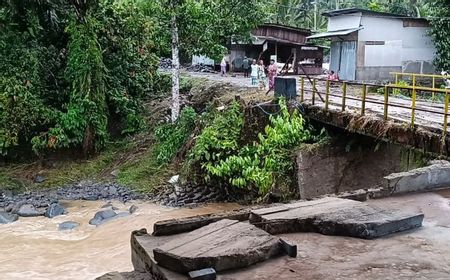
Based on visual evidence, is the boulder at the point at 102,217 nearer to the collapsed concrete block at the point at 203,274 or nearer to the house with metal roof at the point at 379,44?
the collapsed concrete block at the point at 203,274

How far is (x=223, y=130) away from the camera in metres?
15.1

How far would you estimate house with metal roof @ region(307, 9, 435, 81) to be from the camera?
23.1 metres

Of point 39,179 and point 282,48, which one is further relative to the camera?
point 282,48

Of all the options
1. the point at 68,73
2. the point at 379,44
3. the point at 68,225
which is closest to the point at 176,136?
the point at 68,73

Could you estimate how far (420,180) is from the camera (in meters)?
8.07

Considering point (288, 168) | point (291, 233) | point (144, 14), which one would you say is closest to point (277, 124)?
point (288, 168)

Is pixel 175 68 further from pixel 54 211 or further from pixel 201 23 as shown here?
pixel 54 211

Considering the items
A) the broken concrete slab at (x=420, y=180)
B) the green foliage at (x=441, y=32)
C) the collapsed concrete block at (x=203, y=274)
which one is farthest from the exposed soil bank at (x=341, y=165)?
the green foliage at (x=441, y=32)

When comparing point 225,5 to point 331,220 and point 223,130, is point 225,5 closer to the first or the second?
point 223,130

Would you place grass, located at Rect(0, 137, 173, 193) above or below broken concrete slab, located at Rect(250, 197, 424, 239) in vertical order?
below

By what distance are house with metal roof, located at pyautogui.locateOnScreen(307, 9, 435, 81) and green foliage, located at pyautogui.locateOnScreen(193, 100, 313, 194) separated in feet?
32.8

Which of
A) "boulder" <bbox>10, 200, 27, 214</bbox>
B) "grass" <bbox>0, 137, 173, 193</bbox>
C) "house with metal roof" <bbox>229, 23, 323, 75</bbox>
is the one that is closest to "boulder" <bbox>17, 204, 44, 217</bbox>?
"boulder" <bbox>10, 200, 27, 214</bbox>

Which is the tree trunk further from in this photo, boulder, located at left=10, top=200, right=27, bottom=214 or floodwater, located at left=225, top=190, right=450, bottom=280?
floodwater, located at left=225, top=190, right=450, bottom=280

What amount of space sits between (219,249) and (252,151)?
31.1 ft
